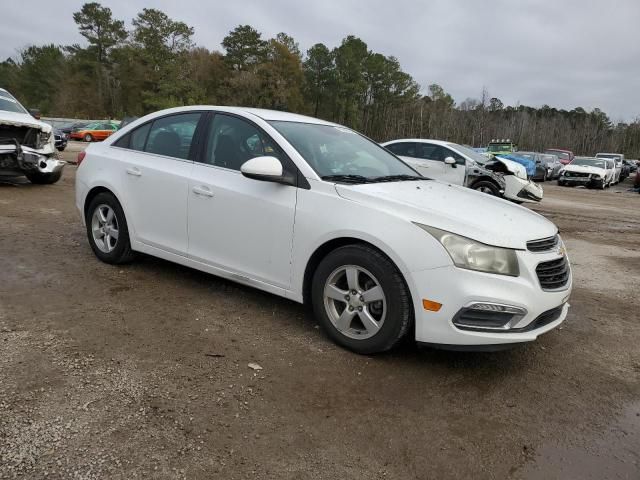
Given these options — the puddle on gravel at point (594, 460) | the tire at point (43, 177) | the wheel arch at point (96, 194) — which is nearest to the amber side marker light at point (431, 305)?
the puddle on gravel at point (594, 460)

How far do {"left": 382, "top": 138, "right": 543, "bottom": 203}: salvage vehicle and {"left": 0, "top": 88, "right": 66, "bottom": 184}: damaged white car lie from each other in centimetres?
685

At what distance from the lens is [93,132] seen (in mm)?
34906

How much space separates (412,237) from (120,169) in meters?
3.00

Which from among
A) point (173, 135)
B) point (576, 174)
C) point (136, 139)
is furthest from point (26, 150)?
point (576, 174)

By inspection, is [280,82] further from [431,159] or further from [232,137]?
[232,137]

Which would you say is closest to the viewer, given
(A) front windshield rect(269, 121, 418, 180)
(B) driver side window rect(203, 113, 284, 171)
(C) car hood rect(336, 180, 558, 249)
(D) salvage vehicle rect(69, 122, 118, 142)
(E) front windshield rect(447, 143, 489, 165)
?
(C) car hood rect(336, 180, 558, 249)

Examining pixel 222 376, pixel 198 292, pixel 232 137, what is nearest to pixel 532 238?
pixel 222 376

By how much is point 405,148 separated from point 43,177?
26.0 feet

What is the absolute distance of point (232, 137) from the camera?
4.04m

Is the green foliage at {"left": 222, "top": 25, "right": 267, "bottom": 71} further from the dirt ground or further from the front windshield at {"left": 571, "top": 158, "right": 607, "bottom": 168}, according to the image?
the dirt ground

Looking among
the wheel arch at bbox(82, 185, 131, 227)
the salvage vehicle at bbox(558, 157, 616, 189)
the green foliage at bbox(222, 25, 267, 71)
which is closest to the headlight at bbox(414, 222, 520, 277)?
the wheel arch at bbox(82, 185, 131, 227)

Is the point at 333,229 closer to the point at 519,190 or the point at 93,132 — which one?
the point at 519,190

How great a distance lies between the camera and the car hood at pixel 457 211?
301 cm

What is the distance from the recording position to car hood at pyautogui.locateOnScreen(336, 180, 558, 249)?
3008 mm
